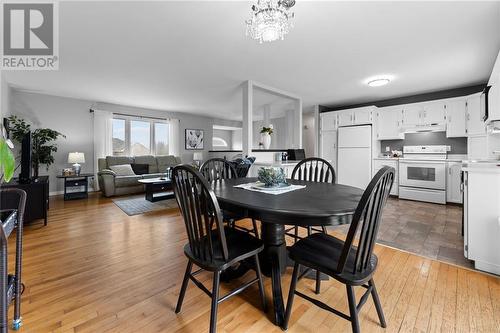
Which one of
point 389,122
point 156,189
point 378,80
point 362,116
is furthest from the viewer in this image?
point 362,116

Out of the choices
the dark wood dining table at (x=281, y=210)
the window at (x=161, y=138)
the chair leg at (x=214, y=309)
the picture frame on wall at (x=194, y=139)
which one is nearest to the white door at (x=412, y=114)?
the dark wood dining table at (x=281, y=210)

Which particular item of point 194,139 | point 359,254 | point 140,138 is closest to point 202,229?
point 359,254

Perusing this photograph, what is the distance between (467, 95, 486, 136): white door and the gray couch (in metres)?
6.64

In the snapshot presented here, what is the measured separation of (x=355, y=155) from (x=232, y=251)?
16.3 feet

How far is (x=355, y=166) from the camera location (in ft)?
18.0

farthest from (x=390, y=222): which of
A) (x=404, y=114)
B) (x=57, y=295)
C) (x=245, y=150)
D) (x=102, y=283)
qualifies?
(x=57, y=295)

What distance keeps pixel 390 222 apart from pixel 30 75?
6.20 metres

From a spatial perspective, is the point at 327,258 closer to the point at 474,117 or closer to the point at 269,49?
the point at 269,49

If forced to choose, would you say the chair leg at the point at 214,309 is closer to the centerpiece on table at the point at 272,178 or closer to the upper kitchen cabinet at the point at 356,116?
the centerpiece on table at the point at 272,178

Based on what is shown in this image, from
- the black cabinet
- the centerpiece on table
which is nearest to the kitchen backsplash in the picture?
the centerpiece on table

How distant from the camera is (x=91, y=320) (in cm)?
139

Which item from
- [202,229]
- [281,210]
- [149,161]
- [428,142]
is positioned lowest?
[202,229]

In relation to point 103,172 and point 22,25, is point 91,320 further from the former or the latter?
point 103,172

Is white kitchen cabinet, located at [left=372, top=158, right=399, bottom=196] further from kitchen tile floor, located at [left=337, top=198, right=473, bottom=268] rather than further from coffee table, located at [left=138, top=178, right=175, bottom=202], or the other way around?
coffee table, located at [left=138, top=178, right=175, bottom=202]
